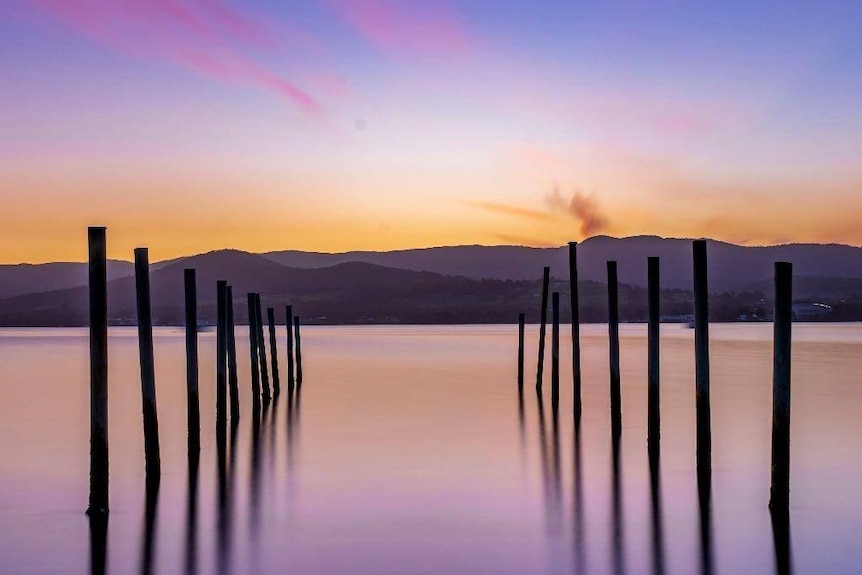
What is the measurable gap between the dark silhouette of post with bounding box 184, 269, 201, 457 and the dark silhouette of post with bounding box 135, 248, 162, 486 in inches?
74.3

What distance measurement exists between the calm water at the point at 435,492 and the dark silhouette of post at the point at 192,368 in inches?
18.5

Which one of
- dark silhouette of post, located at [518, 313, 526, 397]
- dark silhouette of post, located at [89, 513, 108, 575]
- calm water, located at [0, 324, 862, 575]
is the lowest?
calm water, located at [0, 324, 862, 575]

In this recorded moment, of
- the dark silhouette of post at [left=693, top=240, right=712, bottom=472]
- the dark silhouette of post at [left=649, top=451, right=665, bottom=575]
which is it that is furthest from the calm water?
the dark silhouette of post at [left=693, top=240, right=712, bottom=472]

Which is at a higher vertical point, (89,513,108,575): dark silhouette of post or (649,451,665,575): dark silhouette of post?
(89,513,108,575): dark silhouette of post

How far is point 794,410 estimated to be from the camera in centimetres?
2889

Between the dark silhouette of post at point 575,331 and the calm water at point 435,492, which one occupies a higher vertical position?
Answer: the dark silhouette of post at point 575,331

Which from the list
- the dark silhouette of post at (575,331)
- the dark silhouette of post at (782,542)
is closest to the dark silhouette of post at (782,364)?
the dark silhouette of post at (782,542)

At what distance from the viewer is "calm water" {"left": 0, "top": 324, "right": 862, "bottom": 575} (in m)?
11.7

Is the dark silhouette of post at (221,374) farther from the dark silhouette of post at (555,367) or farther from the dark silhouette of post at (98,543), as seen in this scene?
the dark silhouette of post at (555,367)

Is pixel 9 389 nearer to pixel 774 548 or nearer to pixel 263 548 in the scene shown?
pixel 263 548

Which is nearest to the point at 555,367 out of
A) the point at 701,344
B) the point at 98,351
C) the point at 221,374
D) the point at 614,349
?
the point at 614,349

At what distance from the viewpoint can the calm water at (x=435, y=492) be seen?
11.7 m

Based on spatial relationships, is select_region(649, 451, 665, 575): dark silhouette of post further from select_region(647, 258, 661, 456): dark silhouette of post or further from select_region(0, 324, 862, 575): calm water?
select_region(647, 258, 661, 456): dark silhouette of post

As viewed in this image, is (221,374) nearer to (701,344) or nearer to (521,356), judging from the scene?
(701,344)
